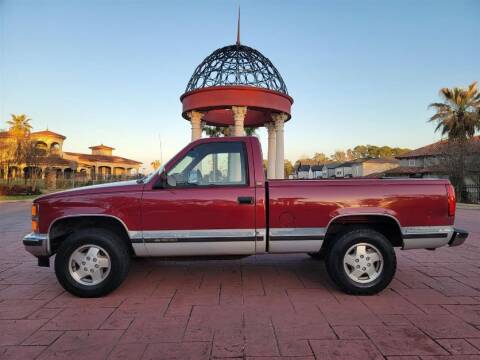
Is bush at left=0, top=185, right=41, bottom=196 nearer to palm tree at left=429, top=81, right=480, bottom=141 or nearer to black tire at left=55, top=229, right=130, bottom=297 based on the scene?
black tire at left=55, top=229, right=130, bottom=297

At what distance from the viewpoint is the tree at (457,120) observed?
87.5 feet

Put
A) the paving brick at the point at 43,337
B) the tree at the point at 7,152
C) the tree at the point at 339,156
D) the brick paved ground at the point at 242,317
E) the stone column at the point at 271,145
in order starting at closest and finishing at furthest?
the brick paved ground at the point at 242,317, the paving brick at the point at 43,337, the stone column at the point at 271,145, the tree at the point at 7,152, the tree at the point at 339,156

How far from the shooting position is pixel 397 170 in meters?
43.0

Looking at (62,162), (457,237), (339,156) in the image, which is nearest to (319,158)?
(339,156)

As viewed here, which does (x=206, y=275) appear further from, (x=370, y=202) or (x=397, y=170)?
(x=397, y=170)

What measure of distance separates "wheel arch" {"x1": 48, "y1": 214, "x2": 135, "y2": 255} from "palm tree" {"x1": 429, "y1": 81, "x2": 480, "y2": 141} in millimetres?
30499

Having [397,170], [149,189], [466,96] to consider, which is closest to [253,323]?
[149,189]

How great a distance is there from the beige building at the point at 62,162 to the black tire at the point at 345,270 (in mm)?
36425

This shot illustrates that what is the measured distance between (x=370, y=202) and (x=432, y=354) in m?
1.73

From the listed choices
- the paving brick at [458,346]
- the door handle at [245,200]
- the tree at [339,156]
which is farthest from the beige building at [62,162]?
the tree at [339,156]

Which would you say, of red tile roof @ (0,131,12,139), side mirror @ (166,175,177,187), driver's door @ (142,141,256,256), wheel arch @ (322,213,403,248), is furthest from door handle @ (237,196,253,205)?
red tile roof @ (0,131,12,139)

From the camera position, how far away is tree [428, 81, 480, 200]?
26.7m

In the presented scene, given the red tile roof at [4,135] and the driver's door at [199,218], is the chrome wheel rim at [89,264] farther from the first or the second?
the red tile roof at [4,135]

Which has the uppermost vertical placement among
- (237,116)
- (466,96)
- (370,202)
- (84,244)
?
(466,96)
